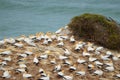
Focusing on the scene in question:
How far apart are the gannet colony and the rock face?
16 cm

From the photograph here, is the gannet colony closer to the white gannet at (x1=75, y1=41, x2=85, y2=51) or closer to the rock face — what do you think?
the white gannet at (x1=75, y1=41, x2=85, y2=51)

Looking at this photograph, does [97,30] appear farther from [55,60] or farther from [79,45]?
[55,60]

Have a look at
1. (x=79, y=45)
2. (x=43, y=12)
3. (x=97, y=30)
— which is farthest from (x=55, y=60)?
(x=43, y=12)

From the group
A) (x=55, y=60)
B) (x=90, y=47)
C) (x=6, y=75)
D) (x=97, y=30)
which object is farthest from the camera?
(x=97, y=30)

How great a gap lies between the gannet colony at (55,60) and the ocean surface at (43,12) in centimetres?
767

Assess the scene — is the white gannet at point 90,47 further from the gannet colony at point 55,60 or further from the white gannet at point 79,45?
the white gannet at point 79,45

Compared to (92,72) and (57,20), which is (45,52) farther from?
(57,20)

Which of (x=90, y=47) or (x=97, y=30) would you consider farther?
(x=97, y=30)

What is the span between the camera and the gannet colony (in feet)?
16.1

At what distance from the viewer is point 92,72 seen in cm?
516

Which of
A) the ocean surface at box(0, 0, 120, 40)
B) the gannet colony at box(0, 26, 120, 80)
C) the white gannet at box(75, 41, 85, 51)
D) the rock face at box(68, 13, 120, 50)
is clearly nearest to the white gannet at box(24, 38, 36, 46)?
the gannet colony at box(0, 26, 120, 80)

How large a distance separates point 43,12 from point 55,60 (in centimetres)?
1199

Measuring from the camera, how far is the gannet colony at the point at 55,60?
4.91 metres

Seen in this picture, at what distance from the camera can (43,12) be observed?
17.1 m
